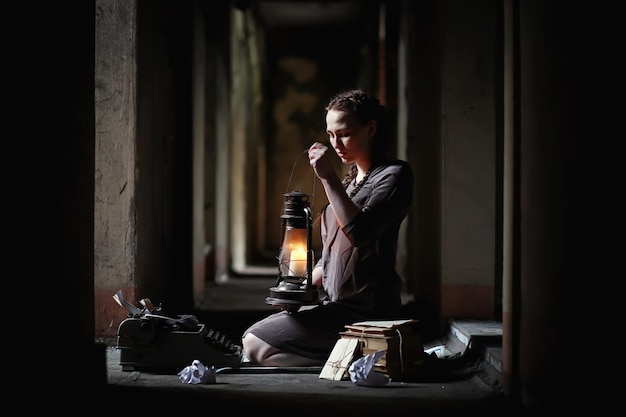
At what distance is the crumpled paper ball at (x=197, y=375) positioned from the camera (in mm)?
4535

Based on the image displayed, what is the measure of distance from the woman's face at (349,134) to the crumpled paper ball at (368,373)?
119 cm

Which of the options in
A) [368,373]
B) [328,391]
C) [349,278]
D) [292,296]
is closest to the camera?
[328,391]

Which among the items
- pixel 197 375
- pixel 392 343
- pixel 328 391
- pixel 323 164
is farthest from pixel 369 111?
pixel 197 375

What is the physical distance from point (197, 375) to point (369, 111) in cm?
176

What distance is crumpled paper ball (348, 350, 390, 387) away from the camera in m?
4.45

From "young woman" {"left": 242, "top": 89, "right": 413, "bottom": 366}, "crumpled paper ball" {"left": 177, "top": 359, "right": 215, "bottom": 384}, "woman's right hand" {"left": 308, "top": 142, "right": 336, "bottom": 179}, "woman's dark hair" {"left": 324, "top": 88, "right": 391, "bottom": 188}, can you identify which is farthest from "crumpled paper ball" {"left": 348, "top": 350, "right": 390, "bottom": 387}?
"woman's dark hair" {"left": 324, "top": 88, "right": 391, "bottom": 188}

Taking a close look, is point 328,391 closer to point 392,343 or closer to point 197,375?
point 392,343

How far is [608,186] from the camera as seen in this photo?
3.38 m

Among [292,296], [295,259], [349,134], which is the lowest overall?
[292,296]

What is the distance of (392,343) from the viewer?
14.9 ft

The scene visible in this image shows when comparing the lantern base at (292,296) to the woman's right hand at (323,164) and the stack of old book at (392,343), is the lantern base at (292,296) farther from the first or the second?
the woman's right hand at (323,164)

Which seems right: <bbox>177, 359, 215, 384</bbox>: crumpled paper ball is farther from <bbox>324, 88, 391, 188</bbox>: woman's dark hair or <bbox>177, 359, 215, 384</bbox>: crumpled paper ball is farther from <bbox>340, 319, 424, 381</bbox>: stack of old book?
<bbox>324, 88, 391, 188</bbox>: woman's dark hair
